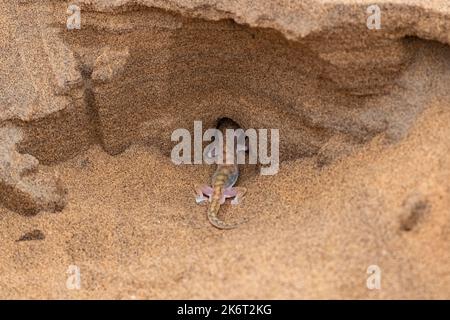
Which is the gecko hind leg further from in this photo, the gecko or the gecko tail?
the gecko tail

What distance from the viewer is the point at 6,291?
11.3ft

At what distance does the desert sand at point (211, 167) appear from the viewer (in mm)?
3215

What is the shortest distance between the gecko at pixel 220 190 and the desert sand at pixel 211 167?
2.2 inches

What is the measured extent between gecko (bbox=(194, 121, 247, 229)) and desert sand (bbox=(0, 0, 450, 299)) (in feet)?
0.18

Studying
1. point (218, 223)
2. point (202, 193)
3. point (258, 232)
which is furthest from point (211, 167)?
point (258, 232)

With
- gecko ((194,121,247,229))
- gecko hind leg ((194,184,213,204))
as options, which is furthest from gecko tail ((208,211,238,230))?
gecko hind leg ((194,184,213,204))

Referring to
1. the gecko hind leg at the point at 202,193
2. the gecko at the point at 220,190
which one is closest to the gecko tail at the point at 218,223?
the gecko at the point at 220,190

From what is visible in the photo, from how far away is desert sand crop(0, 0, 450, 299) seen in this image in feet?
10.5

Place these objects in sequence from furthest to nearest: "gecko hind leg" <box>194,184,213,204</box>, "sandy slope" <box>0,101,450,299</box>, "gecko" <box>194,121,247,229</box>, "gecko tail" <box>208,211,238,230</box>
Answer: "gecko hind leg" <box>194,184,213,204</box>
"gecko" <box>194,121,247,229</box>
"gecko tail" <box>208,211,238,230</box>
"sandy slope" <box>0,101,450,299</box>

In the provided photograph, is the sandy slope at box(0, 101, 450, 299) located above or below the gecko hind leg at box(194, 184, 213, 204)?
below

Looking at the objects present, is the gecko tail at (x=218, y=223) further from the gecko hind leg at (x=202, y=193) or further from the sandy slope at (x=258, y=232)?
the gecko hind leg at (x=202, y=193)

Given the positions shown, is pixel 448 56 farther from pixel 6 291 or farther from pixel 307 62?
pixel 6 291

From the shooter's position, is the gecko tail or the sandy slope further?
the gecko tail

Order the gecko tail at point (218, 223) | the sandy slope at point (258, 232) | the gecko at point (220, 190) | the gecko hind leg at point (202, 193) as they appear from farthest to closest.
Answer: the gecko hind leg at point (202, 193) < the gecko at point (220, 190) < the gecko tail at point (218, 223) < the sandy slope at point (258, 232)
